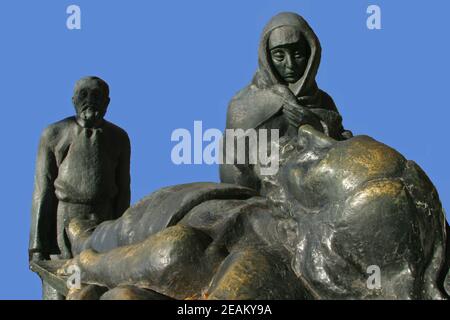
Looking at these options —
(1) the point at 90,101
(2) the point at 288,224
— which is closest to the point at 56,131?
(1) the point at 90,101

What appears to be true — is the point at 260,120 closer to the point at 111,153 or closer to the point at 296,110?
the point at 296,110

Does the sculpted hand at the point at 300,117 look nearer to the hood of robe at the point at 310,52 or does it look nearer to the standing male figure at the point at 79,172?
the hood of robe at the point at 310,52

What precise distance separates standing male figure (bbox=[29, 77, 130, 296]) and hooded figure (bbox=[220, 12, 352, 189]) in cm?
158

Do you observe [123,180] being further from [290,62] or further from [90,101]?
[290,62]

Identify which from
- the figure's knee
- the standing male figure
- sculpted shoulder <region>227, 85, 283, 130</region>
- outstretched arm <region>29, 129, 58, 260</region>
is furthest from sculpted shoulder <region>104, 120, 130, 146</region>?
the figure's knee

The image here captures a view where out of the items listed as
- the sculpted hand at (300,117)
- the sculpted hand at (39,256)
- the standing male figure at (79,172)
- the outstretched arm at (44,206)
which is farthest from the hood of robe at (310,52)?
the sculpted hand at (39,256)

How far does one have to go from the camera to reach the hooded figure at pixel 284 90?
5.78m

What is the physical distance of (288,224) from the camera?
4.86 m

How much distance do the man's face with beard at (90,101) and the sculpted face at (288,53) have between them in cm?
197

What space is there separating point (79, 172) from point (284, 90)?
203 cm

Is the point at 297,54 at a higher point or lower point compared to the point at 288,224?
higher

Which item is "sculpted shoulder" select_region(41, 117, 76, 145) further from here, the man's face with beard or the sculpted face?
the sculpted face

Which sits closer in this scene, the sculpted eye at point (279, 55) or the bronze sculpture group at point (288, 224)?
the bronze sculpture group at point (288, 224)

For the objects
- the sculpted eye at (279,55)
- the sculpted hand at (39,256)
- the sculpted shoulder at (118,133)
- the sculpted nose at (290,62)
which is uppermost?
the sculpted eye at (279,55)
